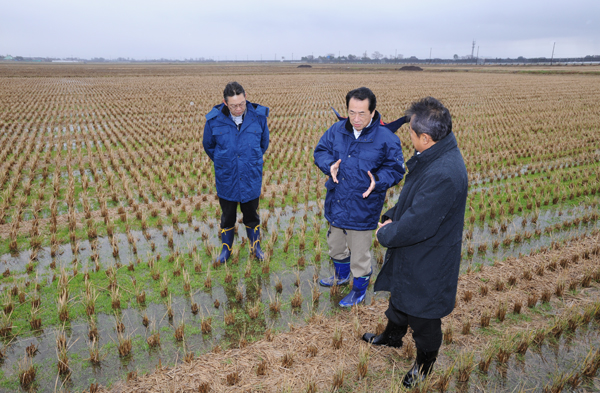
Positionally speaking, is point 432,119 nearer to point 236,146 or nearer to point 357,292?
point 357,292

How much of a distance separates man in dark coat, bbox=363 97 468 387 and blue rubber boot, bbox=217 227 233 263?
2507 millimetres

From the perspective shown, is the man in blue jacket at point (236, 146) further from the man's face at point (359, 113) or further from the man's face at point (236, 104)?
the man's face at point (359, 113)

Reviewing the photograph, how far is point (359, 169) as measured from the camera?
10.7 ft

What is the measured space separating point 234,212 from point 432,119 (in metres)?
2.86

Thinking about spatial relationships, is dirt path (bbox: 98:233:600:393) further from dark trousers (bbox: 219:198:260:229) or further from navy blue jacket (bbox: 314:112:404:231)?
dark trousers (bbox: 219:198:260:229)

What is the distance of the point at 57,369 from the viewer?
2.97 m

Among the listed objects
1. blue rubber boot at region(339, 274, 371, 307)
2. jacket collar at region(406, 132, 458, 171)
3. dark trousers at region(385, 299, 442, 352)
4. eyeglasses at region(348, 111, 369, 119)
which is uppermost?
eyeglasses at region(348, 111, 369, 119)

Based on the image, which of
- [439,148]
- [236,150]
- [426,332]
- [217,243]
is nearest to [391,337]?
[426,332]

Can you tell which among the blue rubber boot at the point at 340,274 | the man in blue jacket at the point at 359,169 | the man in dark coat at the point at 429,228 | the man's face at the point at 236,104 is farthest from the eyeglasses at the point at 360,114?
the blue rubber boot at the point at 340,274

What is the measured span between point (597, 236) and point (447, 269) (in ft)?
14.8

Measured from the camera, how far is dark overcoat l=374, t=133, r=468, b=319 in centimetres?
213

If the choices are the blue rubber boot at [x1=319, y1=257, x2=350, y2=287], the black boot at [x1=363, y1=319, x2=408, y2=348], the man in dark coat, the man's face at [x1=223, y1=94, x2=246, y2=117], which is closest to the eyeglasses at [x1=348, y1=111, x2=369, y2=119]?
the man in dark coat

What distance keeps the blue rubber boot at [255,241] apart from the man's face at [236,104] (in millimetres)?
1506

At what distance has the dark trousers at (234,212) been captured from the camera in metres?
4.36
